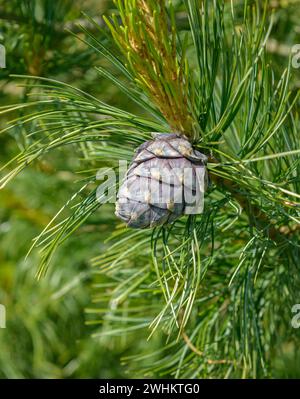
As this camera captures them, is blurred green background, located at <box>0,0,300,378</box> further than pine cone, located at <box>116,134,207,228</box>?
Yes

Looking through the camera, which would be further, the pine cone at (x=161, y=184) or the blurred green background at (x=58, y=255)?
the blurred green background at (x=58, y=255)

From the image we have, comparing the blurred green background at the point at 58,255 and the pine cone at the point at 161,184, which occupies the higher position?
the pine cone at the point at 161,184

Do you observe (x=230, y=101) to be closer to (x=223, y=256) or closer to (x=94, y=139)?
(x=94, y=139)

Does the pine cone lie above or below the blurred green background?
above
